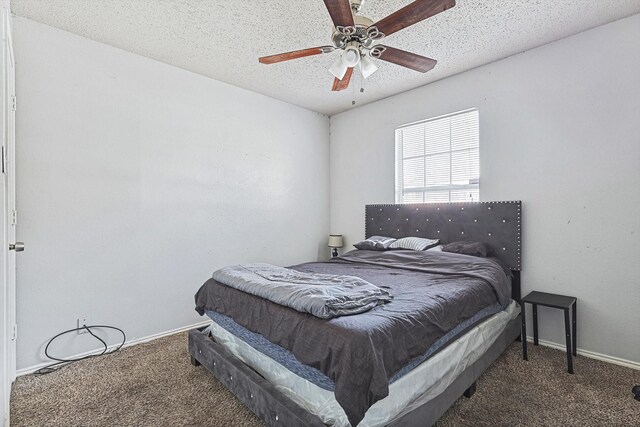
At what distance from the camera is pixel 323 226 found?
468 centimetres

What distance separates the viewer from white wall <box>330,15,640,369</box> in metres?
2.38

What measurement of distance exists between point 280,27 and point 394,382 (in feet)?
8.43

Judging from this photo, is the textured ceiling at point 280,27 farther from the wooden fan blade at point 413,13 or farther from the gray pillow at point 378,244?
the gray pillow at point 378,244

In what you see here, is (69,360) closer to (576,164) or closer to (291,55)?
(291,55)

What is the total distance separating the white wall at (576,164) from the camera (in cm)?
238

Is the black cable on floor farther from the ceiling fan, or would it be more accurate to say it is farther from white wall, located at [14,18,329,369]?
the ceiling fan

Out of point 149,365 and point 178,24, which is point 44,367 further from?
point 178,24

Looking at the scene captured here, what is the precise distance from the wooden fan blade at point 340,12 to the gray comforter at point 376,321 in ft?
5.11

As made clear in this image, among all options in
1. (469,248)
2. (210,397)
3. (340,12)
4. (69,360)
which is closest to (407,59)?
(340,12)

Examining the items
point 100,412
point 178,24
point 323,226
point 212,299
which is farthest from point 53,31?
point 323,226

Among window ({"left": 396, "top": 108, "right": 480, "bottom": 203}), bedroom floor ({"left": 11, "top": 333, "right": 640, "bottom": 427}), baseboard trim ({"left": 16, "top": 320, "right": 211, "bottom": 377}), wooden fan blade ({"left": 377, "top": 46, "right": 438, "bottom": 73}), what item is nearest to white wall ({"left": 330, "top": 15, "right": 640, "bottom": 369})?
window ({"left": 396, "top": 108, "right": 480, "bottom": 203})

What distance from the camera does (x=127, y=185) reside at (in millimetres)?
2826

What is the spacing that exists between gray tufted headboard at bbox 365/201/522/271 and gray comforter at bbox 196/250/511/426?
0.37 metres

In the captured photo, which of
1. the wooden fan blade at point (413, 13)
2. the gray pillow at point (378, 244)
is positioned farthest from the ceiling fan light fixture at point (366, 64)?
the gray pillow at point (378, 244)
